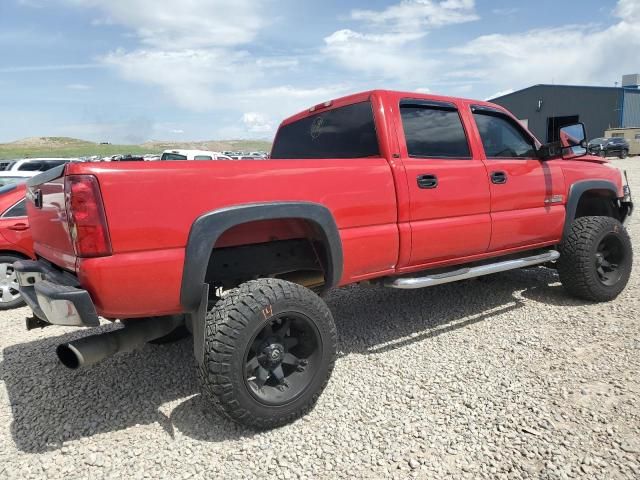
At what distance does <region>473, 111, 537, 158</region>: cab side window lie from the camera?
3811 mm

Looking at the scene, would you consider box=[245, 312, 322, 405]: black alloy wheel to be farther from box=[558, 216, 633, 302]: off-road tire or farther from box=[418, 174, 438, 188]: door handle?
box=[558, 216, 633, 302]: off-road tire

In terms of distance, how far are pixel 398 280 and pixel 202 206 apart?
1.56 m

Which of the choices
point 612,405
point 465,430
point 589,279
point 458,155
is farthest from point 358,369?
point 589,279

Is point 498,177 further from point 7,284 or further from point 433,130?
point 7,284

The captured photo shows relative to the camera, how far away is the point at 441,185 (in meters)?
3.27

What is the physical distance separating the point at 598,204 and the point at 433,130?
255 centimetres

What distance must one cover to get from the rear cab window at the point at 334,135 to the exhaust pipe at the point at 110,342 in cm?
176

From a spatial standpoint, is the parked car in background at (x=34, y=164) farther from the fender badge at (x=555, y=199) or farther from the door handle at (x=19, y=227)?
the fender badge at (x=555, y=199)

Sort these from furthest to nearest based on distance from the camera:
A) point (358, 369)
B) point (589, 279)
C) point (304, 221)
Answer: point (589, 279)
point (358, 369)
point (304, 221)

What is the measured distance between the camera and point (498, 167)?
367cm

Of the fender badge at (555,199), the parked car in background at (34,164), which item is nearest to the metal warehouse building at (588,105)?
the parked car in background at (34,164)

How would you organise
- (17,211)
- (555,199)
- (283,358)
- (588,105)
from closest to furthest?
(283,358) → (555,199) → (17,211) → (588,105)

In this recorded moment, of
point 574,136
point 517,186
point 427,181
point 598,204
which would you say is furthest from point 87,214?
point 598,204

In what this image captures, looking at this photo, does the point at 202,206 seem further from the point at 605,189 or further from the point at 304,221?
the point at 605,189
